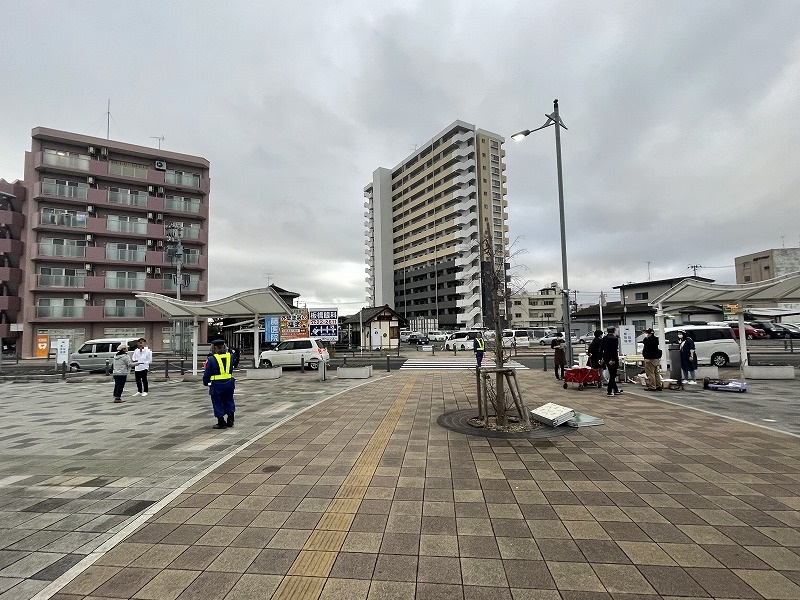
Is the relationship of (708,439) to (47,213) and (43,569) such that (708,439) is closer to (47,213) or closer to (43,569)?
(43,569)

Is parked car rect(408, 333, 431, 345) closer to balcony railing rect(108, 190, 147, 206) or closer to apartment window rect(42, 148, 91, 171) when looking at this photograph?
balcony railing rect(108, 190, 147, 206)

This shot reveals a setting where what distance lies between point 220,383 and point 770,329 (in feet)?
136

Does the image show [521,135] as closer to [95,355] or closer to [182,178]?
[95,355]

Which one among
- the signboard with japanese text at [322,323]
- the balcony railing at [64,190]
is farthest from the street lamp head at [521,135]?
the balcony railing at [64,190]

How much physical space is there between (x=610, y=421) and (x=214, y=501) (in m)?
6.76

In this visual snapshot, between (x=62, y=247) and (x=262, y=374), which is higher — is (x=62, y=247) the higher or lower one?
the higher one

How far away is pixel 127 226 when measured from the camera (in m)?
33.8

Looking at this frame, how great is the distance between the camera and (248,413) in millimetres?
8805

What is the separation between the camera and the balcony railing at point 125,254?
1304 inches

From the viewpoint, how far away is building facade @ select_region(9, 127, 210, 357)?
31.1 meters

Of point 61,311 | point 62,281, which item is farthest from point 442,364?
point 62,281

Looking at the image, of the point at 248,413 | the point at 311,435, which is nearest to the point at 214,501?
the point at 311,435

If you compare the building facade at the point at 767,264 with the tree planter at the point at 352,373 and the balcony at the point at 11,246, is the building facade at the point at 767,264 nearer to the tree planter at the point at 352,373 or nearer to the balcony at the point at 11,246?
the tree planter at the point at 352,373

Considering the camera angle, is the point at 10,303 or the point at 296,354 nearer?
the point at 296,354
